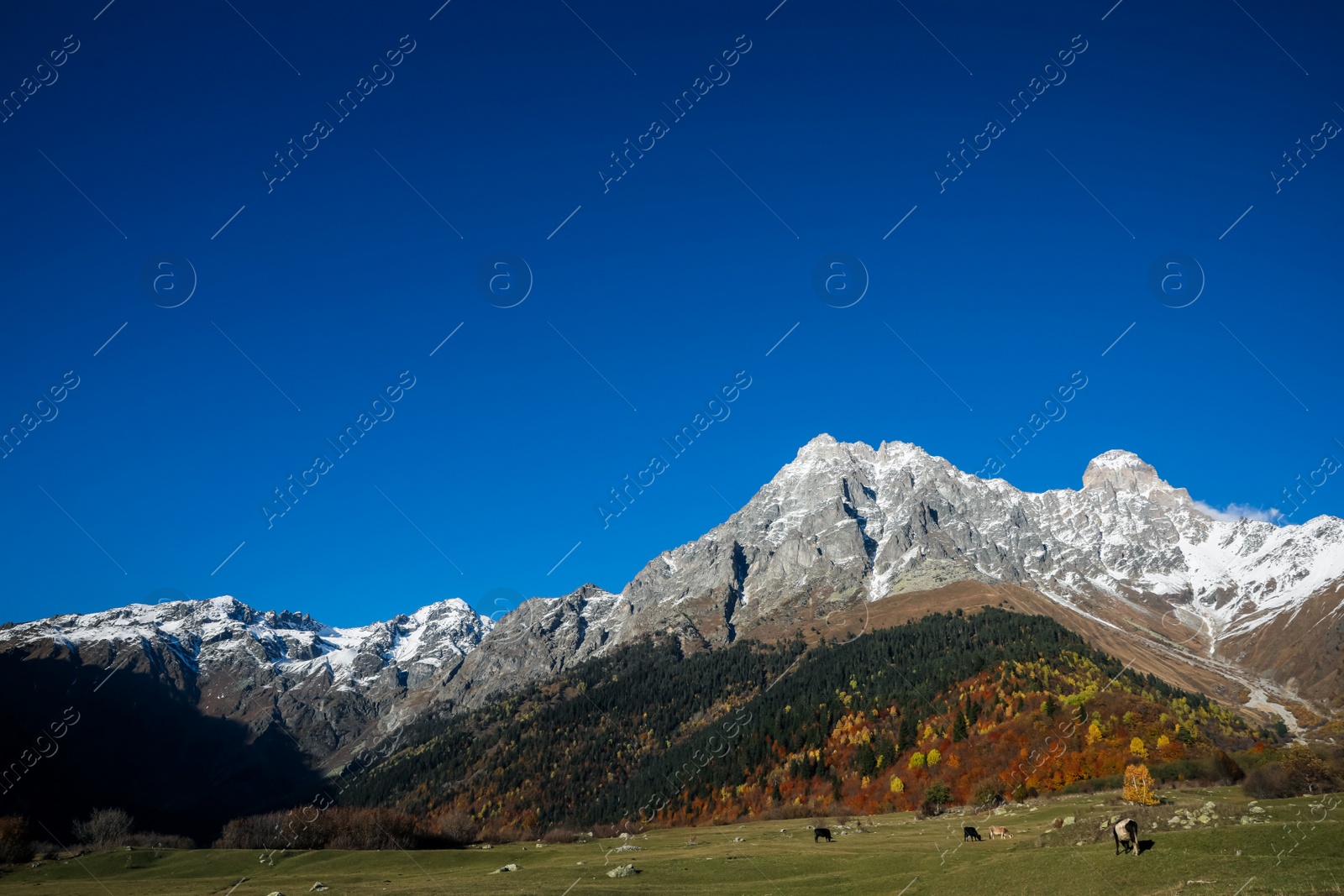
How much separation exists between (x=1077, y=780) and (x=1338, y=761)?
1806 inches

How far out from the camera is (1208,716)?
193 m

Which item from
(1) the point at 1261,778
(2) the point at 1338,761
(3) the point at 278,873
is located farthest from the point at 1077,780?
(3) the point at 278,873

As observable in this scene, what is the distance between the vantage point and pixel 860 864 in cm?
5350

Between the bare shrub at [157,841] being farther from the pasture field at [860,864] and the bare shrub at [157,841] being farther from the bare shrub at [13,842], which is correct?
the pasture field at [860,864]

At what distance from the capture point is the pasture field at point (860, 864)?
33031 millimetres

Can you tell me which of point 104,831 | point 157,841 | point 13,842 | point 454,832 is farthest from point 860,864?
point 157,841

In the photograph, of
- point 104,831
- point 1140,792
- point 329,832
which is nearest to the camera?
point 1140,792

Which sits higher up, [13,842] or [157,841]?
[13,842]

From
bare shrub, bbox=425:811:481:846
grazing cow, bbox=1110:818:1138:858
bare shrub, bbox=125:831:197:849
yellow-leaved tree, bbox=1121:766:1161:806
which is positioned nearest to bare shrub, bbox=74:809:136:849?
bare shrub, bbox=125:831:197:849

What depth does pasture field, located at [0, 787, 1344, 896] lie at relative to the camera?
108 ft

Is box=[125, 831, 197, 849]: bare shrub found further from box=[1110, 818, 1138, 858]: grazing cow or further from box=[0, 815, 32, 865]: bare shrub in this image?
box=[1110, 818, 1138, 858]: grazing cow

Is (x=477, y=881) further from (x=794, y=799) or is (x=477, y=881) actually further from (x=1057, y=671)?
(x=1057, y=671)

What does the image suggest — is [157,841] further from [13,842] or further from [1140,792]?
[1140,792]

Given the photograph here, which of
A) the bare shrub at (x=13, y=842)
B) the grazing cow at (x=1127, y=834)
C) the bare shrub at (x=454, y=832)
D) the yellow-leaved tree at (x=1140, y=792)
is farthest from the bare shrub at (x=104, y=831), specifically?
the yellow-leaved tree at (x=1140, y=792)
